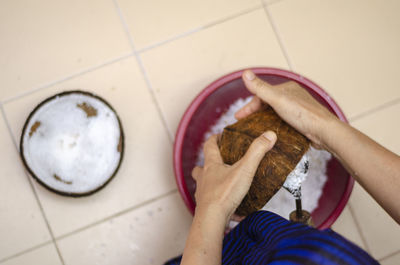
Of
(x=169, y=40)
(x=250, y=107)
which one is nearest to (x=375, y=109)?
(x=250, y=107)

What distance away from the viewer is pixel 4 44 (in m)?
0.97

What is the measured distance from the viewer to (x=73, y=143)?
2.89 feet

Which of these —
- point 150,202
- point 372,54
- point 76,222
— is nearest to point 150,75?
point 150,202

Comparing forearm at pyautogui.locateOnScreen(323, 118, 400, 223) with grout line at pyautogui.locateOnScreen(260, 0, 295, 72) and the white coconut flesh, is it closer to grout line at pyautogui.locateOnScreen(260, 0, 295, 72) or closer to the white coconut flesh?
grout line at pyautogui.locateOnScreen(260, 0, 295, 72)

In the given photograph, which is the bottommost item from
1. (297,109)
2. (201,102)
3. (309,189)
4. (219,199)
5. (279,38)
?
(309,189)

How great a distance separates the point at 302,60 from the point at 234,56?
0.21m

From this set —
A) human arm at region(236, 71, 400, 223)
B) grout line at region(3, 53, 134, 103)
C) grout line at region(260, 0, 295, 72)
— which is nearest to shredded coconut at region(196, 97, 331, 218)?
human arm at region(236, 71, 400, 223)

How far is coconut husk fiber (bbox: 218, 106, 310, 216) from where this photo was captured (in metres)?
0.63

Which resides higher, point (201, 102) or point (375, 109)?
point (201, 102)

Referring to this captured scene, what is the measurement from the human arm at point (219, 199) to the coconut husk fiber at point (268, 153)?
0.03 m

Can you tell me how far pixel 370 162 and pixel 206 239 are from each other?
340 millimetres

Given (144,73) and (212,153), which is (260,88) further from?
(144,73)

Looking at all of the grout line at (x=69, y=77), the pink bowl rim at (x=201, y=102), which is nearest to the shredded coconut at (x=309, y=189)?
the pink bowl rim at (x=201, y=102)

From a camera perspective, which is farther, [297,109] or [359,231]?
[359,231]
